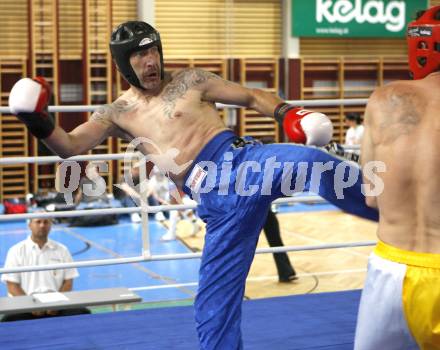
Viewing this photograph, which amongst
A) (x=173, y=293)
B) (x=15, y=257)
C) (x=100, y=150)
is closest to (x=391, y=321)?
(x=15, y=257)

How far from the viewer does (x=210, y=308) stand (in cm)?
255

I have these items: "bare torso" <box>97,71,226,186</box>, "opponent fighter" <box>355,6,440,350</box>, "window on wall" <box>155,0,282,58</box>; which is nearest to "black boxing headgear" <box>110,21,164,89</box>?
"bare torso" <box>97,71,226,186</box>

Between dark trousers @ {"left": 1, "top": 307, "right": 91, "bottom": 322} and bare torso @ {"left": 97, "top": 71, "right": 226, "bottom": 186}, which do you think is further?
dark trousers @ {"left": 1, "top": 307, "right": 91, "bottom": 322}

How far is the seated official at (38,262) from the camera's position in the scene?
15.9 ft

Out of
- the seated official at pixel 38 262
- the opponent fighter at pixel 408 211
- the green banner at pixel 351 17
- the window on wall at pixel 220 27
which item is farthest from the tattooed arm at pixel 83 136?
the green banner at pixel 351 17

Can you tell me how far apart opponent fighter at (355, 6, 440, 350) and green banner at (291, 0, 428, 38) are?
35.6 feet

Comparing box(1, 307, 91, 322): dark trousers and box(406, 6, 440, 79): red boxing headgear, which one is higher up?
box(406, 6, 440, 79): red boxing headgear

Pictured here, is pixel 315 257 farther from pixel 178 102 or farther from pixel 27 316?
pixel 178 102

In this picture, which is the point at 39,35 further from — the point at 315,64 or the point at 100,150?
the point at 315,64

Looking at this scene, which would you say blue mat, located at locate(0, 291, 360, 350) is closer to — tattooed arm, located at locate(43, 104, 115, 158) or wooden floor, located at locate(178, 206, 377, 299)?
tattooed arm, located at locate(43, 104, 115, 158)

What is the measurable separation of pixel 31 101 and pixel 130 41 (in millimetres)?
513

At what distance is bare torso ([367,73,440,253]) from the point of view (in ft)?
5.84

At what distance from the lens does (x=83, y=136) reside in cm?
269

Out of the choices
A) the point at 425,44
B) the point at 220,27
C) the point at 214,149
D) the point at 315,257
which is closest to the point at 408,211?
the point at 425,44
